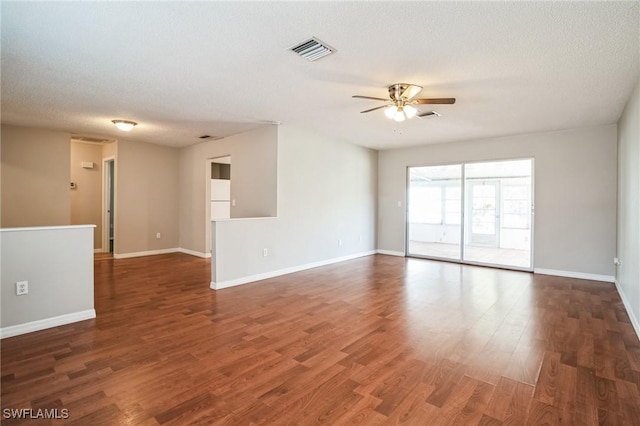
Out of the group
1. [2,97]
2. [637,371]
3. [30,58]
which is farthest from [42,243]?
[637,371]

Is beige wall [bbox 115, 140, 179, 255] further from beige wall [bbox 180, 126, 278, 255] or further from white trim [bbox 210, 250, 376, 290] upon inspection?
white trim [bbox 210, 250, 376, 290]

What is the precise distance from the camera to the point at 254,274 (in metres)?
4.94

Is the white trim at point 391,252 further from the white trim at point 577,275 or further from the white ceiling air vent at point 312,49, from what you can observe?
the white ceiling air vent at point 312,49

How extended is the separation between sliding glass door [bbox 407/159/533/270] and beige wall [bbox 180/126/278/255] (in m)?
3.54

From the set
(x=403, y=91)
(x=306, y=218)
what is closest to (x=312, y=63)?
(x=403, y=91)

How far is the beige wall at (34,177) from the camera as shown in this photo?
5426 mm

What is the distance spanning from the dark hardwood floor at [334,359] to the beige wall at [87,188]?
3976mm

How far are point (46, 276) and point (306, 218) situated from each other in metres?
3.67

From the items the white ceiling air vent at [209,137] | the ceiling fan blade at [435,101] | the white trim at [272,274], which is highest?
the white ceiling air vent at [209,137]

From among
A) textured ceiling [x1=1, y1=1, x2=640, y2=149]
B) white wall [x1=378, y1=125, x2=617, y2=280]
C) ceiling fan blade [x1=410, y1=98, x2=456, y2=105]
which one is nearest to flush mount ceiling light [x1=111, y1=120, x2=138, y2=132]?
textured ceiling [x1=1, y1=1, x2=640, y2=149]

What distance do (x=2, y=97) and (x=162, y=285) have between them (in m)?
3.11

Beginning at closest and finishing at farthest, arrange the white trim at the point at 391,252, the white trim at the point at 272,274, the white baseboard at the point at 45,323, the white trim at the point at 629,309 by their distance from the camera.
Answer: the white baseboard at the point at 45,323 → the white trim at the point at 629,309 → the white trim at the point at 272,274 → the white trim at the point at 391,252

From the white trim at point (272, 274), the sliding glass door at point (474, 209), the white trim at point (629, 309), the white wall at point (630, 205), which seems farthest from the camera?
the sliding glass door at point (474, 209)

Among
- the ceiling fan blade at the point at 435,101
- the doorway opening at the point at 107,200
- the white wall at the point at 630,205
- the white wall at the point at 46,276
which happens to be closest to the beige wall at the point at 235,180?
the doorway opening at the point at 107,200
